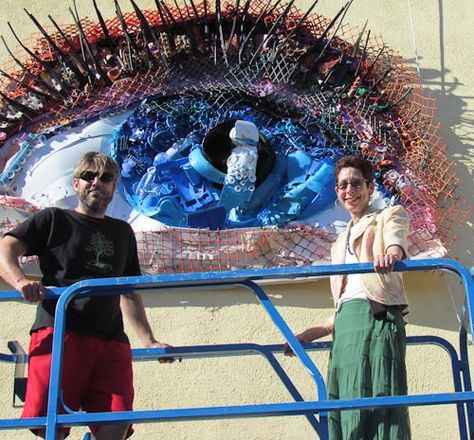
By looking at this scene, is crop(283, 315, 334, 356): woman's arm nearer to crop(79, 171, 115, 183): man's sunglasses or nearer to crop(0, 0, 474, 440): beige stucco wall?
crop(79, 171, 115, 183): man's sunglasses

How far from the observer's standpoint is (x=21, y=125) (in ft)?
24.9

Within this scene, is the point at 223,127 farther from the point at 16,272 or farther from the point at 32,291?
the point at 32,291

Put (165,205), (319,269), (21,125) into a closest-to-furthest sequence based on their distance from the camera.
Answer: (319,269) < (165,205) < (21,125)

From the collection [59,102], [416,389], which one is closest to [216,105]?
[59,102]

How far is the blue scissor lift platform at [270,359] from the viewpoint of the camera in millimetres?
4105

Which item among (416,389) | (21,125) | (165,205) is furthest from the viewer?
(21,125)

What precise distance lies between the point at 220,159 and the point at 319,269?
298cm

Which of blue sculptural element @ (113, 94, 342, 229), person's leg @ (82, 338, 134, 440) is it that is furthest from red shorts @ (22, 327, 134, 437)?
blue sculptural element @ (113, 94, 342, 229)

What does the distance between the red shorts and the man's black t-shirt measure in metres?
0.06

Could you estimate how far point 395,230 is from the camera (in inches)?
183

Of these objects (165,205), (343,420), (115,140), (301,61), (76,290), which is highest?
(301,61)

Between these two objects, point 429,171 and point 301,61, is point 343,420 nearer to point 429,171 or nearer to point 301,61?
point 429,171

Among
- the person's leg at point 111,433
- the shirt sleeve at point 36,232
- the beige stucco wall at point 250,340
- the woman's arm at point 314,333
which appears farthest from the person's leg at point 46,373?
the beige stucco wall at point 250,340

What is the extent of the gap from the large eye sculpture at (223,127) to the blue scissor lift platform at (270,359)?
1935mm
